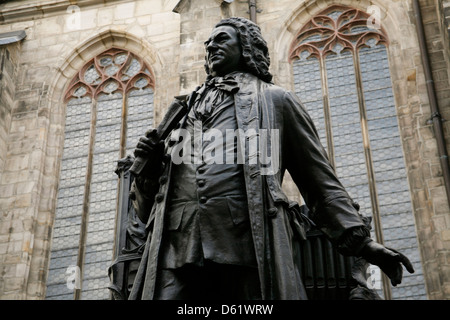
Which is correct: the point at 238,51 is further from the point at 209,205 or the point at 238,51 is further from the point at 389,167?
the point at 389,167

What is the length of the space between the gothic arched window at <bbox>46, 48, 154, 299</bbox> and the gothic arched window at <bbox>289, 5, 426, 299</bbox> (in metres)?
2.72

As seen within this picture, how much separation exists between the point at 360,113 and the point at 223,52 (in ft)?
28.8

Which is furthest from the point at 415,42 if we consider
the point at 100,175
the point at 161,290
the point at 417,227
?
the point at 161,290

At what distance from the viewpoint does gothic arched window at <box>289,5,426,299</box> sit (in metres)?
11.3

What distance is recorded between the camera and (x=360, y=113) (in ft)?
40.9

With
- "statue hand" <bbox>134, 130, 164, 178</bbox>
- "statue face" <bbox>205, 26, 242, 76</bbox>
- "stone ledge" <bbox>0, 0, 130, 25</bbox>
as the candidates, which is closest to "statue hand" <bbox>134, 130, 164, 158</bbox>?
"statue hand" <bbox>134, 130, 164, 178</bbox>

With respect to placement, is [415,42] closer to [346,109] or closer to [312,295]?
[346,109]

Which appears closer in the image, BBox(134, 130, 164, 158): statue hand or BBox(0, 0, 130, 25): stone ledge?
BBox(134, 130, 164, 158): statue hand

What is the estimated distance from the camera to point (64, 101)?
14.2m

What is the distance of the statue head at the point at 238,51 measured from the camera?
3.94m

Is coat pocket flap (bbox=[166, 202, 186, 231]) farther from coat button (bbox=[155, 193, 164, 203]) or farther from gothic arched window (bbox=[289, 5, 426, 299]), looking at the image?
gothic arched window (bbox=[289, 5, 426, 299])

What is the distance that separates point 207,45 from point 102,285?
8.40m

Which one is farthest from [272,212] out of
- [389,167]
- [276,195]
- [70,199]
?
[70,199]

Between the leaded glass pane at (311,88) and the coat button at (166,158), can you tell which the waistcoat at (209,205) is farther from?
the leaded glass pane at (311,88)
